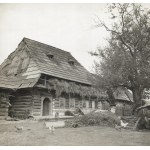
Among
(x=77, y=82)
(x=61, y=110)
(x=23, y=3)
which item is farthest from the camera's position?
(x=77, y=82)

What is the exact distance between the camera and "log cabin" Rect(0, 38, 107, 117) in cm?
1843

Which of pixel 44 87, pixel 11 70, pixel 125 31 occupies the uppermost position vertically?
pixel 125 31

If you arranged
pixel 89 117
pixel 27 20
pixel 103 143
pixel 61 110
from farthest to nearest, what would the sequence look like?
1. pixel 61 110
2. pixel 89 117
3. pixel 27 20
4. pixel 103 143

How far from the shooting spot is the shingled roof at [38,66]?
18.9 meters

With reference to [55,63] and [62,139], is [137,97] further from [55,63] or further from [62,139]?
[62,139]

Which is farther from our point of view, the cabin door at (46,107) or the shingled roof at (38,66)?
the cabin door at (46,107)

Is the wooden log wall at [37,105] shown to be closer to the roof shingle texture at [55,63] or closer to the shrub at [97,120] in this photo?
the roof shingle texture at [55,63]

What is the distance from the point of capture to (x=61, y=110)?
20.8 m

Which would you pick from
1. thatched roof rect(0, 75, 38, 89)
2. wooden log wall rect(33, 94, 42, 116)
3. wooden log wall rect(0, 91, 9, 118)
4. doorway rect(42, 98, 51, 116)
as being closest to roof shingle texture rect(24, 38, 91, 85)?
thatched roof rect(0, 75, 38, 89)

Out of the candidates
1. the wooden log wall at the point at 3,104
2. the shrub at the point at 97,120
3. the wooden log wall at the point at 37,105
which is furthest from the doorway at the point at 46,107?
the shrub at the point at 97,120

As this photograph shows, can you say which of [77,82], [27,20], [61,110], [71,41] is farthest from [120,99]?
[27,20]

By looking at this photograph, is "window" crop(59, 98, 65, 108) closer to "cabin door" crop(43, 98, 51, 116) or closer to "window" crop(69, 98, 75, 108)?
"window" crop(69, 98, 75, 108)

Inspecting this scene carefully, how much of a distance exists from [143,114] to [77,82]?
10.5 meters
